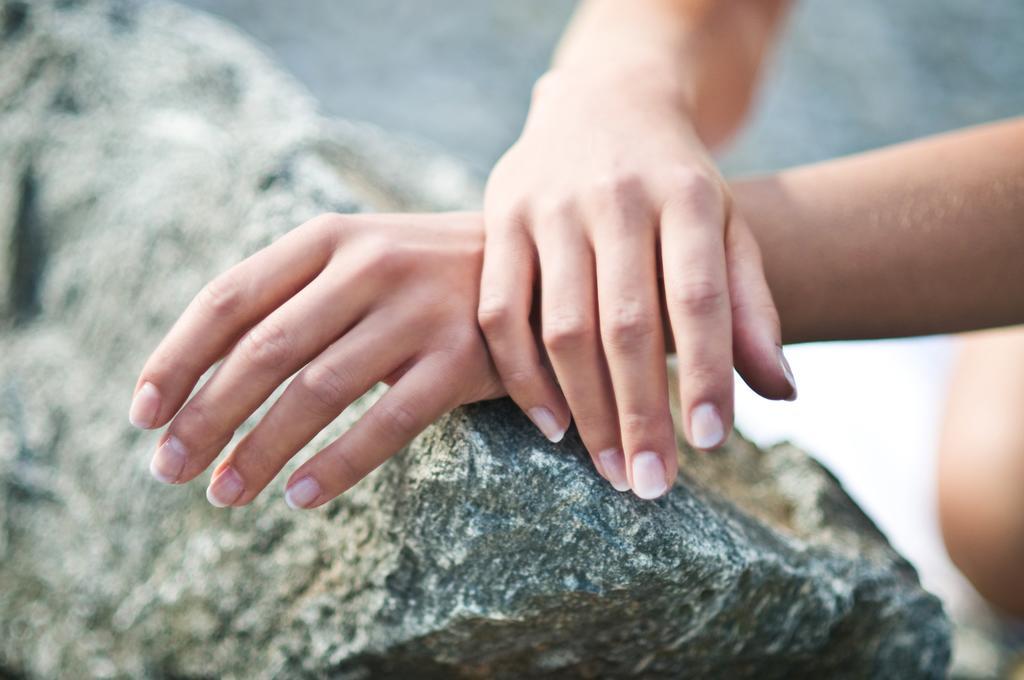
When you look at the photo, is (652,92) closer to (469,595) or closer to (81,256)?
(469,595)

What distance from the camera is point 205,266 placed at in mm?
959

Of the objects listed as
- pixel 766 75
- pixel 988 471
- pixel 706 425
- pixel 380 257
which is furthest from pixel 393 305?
pixel 766 75

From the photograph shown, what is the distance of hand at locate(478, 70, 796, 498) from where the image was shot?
63cm

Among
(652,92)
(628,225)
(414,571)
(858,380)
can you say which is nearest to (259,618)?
(414,571)

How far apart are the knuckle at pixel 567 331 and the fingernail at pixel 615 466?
89 millimetres

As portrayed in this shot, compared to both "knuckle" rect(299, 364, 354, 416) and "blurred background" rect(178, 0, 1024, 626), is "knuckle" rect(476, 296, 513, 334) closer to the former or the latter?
"knuckle" rect(299, 364, 354, 416)

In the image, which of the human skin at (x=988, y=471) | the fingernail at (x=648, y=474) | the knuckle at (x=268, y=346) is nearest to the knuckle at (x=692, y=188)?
the fingernail at (x=648, y=474)

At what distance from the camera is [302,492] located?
0.65 meters

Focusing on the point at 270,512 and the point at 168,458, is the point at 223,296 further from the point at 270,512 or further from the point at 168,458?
the point at 270,512

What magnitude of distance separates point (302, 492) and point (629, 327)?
0.28 meters

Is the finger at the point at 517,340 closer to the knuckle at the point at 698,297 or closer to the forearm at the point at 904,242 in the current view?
the knuckle at the point at 698,297

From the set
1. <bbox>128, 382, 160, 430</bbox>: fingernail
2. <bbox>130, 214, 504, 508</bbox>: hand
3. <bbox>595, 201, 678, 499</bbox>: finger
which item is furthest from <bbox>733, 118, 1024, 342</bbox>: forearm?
<bbox>128, 382, 160, 430</bbox>: fingernail

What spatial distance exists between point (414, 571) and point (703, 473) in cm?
32

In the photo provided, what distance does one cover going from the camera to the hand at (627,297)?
632 mm
